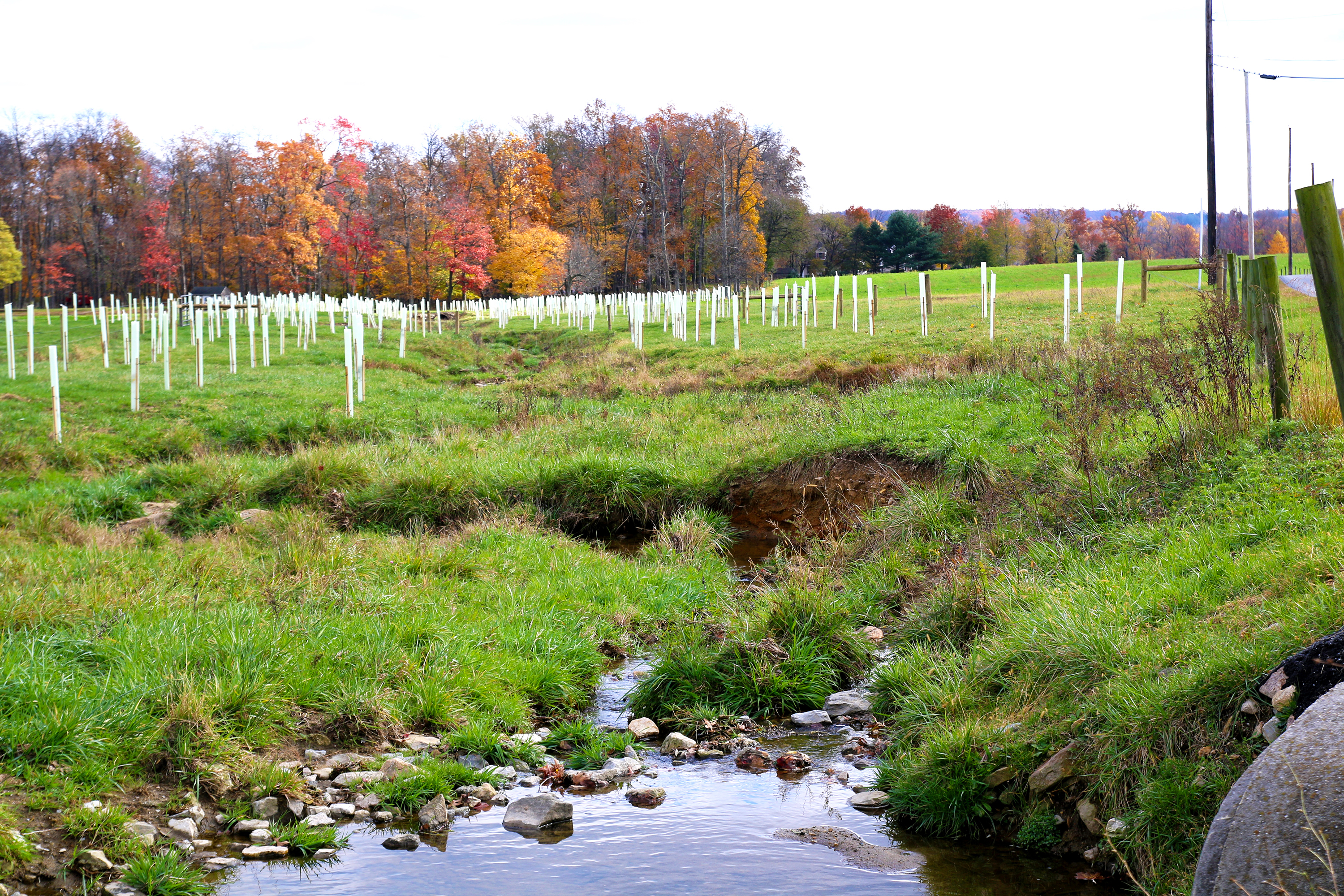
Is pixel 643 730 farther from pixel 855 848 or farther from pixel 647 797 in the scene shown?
pixel 855 848

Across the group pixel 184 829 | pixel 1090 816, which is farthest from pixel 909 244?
Result: pixel 184 829

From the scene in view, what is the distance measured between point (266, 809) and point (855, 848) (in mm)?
3174

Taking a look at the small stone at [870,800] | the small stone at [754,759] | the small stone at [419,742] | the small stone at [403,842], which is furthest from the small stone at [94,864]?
the small stone at [870,800]

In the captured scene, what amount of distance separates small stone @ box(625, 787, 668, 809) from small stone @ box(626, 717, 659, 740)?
896 mm

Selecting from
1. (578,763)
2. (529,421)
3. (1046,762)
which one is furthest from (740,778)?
(529,421)

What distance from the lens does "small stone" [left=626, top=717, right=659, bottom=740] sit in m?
6.90

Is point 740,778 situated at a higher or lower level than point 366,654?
lower

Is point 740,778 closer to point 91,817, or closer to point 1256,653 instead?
point 1256,653

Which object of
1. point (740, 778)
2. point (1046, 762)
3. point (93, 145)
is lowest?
point (740, 778)

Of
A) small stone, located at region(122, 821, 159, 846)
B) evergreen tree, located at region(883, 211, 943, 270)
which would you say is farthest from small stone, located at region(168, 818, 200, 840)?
evergreen tree, located at region(883, 211, 943, 270)

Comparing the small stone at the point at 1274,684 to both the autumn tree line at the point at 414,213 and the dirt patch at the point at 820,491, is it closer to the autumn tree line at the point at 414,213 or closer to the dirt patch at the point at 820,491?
the dirt patch at the point at 820,491

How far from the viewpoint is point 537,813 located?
559 centimetres

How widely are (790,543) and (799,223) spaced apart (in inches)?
2846

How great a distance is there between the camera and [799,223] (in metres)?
79.4
